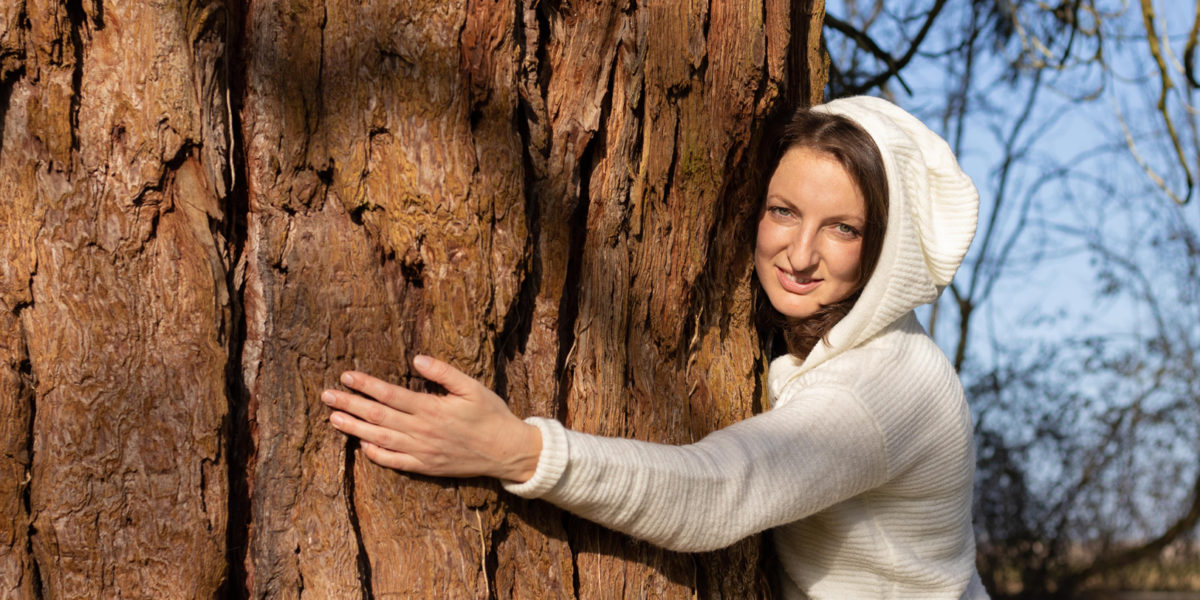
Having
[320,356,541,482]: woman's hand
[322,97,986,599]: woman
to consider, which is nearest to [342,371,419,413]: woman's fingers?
[320,356,541,482]: woman's hand


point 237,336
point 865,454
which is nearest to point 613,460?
point 865,454

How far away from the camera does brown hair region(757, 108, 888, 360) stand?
2338mm

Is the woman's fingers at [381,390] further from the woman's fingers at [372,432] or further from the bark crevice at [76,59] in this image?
the bark crevice at [76,59]

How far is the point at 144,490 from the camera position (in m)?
1.72

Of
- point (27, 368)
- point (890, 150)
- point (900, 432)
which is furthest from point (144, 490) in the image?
point (890, 150)

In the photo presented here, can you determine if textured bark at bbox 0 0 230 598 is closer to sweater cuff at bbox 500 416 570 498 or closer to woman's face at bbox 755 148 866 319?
sweater cuff at bbox 500 416 570 498

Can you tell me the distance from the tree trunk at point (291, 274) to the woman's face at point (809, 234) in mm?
455

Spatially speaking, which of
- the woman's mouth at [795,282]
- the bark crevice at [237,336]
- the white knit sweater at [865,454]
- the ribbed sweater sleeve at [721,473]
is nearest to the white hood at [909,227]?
the white knit sweater at [865,454]

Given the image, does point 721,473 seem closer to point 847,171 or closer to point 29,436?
point 847,171

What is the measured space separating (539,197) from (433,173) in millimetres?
248

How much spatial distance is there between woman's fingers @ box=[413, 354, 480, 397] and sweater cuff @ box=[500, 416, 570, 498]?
0.13m

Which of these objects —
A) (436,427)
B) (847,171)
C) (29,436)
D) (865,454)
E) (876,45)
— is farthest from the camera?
(876,45)

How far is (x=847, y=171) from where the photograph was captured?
2.35m

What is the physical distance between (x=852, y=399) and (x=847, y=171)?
526mm
